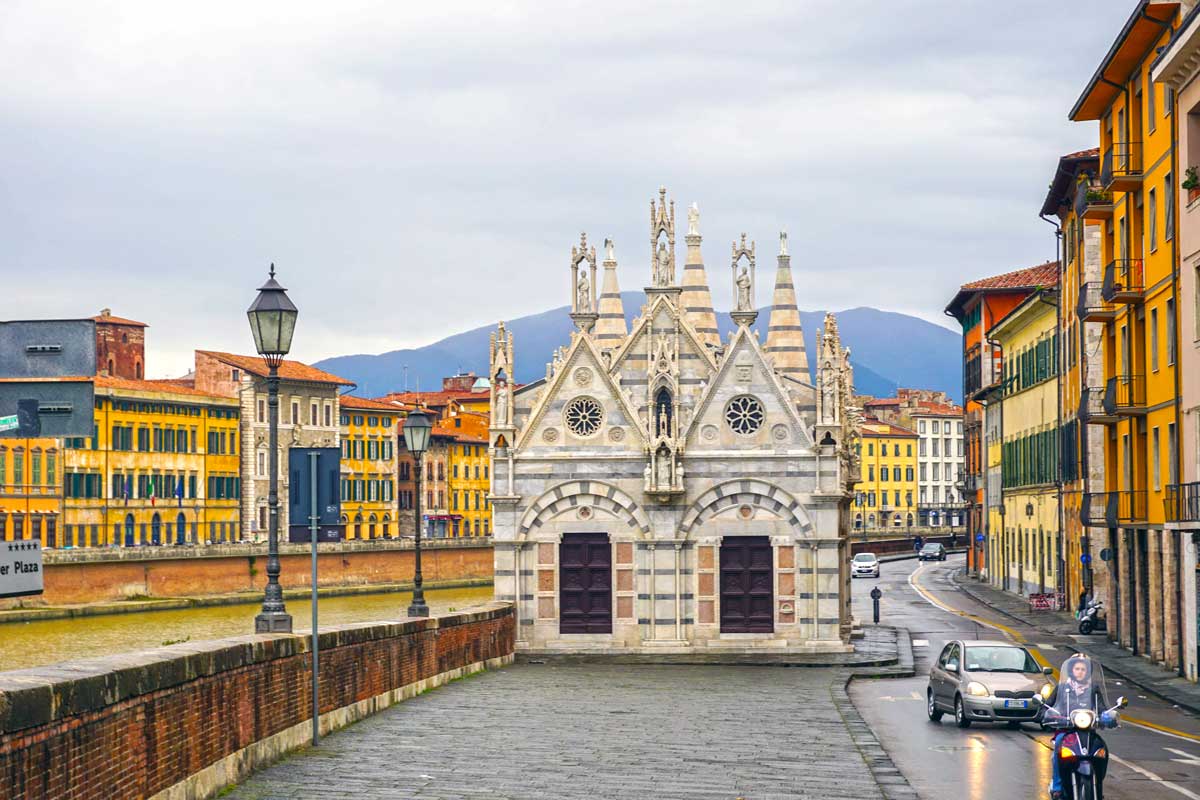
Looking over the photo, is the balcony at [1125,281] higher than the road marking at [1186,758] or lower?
higher

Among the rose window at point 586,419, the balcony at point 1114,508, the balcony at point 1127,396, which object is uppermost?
the balcony at point 1127,396

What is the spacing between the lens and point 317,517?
21016 mm

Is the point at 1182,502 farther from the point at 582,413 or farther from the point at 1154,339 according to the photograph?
the point at 582,413

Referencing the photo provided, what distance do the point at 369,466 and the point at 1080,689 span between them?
5021 inches

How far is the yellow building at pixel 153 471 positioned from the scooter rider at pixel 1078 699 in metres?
95.5

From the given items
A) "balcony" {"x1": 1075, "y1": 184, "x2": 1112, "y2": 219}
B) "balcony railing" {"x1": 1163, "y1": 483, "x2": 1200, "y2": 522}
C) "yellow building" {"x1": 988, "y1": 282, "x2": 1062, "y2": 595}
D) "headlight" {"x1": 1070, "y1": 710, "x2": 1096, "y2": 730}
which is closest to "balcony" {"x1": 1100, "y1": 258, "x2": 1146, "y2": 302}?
"balcony" {"x1": 1075, "y1": 184, "x2": 1112, "y2": 219}

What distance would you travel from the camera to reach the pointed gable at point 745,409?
42.8 metres

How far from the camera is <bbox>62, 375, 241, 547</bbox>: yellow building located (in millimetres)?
113625

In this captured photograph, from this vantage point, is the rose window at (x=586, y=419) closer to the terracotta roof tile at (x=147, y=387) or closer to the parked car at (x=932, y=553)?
the terracotta roof tile at (x=147, y=387)

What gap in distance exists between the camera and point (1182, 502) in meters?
38.0

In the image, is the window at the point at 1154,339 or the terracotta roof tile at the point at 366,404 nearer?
the window at the point at 1154,339

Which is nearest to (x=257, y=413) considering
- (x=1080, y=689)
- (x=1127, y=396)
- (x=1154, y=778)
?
(x=1127, y=396)

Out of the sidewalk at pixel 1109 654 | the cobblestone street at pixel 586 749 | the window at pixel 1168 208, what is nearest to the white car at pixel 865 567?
the sidewalk at pixel 1109 654

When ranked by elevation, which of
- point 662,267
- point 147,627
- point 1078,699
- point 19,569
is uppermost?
point 662,267
